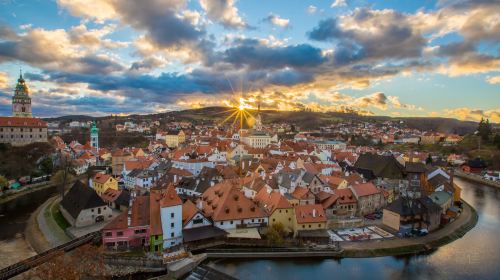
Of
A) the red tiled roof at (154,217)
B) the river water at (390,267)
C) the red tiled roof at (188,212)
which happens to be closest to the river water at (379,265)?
the river water at (390,267)

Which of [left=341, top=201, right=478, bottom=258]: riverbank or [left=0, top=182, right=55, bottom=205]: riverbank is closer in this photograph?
[left=341, top=201, right=478, bottom=258]: riverbank

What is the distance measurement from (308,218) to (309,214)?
459 mm

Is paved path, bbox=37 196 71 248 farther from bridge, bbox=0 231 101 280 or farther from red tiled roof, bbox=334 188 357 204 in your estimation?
red tiled roof, bbox=334 188 357 204

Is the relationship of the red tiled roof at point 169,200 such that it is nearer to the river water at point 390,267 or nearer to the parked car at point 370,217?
the river water at point 390,267

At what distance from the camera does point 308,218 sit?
27797 mm

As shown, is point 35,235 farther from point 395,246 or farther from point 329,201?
point 395,246

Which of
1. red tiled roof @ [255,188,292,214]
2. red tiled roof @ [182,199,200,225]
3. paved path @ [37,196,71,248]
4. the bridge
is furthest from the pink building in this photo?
red tiled roof @ [255,188,292,214]

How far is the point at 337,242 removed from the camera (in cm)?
2577

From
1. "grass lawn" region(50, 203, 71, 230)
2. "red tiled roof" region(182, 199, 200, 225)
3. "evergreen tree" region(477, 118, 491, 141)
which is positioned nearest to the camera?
"red tiled roof" region(182, 199, 200, 225)

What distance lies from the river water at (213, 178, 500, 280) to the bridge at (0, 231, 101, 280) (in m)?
10.9

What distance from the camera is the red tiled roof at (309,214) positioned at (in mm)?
27639

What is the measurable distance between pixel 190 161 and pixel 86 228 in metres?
22.9

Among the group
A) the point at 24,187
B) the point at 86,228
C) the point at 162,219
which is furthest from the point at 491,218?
the point at 24,187

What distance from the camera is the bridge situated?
2017 cm
